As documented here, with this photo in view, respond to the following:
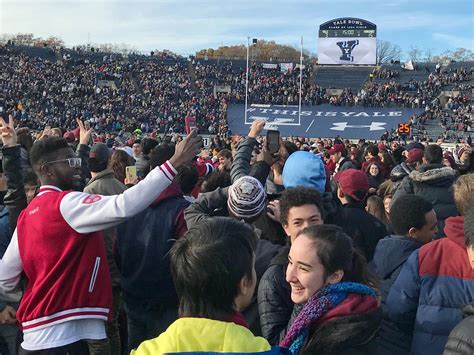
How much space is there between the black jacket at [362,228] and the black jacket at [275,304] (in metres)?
1.29

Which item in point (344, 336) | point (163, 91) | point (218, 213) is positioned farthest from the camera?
point (163, 91)

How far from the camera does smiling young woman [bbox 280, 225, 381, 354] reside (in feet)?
6.95

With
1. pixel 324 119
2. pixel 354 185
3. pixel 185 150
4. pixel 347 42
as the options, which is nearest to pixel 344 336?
pixel 185 150

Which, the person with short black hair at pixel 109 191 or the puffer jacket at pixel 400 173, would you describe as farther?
the puffer jacket at pixel 400 173

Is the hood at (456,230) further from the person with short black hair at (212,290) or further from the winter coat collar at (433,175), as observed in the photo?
the winter coat collar at (433,175)

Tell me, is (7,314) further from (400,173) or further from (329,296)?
(400,173)

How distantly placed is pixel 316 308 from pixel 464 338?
52 centimetres

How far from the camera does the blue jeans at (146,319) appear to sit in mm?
3809

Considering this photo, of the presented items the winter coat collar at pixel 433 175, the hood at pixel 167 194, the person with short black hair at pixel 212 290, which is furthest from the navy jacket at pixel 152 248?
the winter coat collar at pixel 433 175

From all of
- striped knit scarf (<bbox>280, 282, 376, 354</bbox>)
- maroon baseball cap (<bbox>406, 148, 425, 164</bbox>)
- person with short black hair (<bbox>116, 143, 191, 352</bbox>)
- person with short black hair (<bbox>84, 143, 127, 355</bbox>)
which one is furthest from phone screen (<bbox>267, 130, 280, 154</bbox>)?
striped knit scarf (<bbox>280, 282, 376, 354</bbox>)

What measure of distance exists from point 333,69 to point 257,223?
2185 inches

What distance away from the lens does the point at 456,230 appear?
276 cm

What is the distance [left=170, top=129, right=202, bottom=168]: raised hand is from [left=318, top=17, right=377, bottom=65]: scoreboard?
48.9 metres

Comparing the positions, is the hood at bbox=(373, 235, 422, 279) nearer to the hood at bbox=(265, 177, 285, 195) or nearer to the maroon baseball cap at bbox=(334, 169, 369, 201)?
the maroon baseball cap at bbox=(334, 169, 369, 201)
